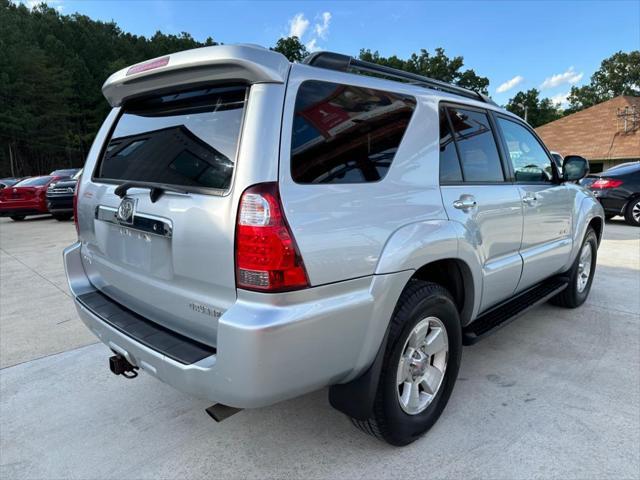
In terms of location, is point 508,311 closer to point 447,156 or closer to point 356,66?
point 447,156

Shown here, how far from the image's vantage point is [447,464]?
6.95ft

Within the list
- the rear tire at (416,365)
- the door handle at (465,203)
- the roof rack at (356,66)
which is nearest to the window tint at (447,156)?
the door handle at (465,203)

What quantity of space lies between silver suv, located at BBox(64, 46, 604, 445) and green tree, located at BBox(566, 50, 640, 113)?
73447mm

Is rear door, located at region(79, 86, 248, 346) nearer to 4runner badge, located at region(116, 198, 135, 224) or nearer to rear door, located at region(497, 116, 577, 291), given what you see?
4runner badge, located at region(116, 198, 135, 224)

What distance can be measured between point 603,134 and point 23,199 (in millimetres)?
33775

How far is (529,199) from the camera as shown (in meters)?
3.18

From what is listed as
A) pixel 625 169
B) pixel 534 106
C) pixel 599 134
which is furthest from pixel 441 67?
pixel 625 169

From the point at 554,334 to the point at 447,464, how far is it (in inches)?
86.3

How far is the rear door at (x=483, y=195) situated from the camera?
2463 mm

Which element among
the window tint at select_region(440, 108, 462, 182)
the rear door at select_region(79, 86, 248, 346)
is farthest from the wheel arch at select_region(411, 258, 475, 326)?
the rear door at select_region(79, 86, 248, 346)

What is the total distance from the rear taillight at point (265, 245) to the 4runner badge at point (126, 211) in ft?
2.43

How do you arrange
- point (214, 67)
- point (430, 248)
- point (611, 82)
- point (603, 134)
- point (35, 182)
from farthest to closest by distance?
point (611, 82) < point (603, 134) < point (35, 182) < point (430, 248) < point (214, 67)

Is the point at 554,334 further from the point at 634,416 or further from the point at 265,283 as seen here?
the point at 265,283

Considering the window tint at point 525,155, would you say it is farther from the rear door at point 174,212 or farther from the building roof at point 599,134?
the building roof at point 599,134
